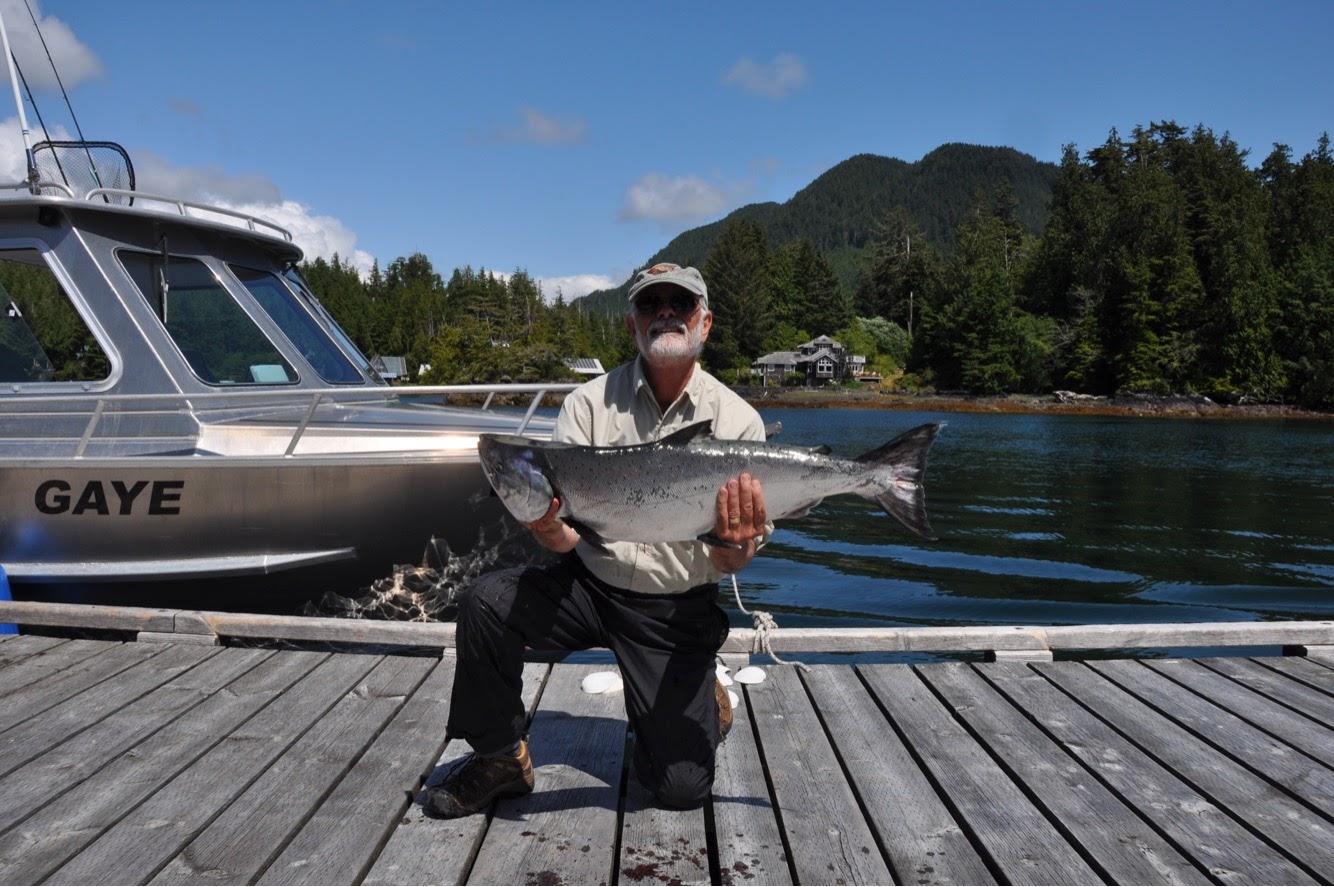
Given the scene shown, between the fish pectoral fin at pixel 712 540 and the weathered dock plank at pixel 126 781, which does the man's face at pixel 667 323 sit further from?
the weathered dock plank at pixel 126 781

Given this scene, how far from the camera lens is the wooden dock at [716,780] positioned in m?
2.91

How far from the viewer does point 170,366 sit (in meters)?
7.15

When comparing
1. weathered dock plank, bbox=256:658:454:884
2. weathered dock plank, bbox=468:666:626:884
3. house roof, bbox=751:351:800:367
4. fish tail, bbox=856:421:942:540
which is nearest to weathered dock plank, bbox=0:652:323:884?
weathered dock plank, bbox=256:658:454:884

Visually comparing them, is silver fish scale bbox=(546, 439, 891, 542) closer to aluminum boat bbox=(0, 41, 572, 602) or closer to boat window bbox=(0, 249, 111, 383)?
aluminum boat bbox=(0, 41, 572, 602)

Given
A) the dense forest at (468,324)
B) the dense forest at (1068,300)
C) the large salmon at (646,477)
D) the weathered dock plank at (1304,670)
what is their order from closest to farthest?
the large salmon at (646,477) < the weathered dock plank at (1304,670) < the dense forest at (1068,300) < the dense forest at (468,324)

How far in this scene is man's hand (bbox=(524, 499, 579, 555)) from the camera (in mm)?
3035

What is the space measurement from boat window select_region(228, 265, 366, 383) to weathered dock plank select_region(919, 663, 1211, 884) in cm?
585

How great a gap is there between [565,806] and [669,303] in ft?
5.91

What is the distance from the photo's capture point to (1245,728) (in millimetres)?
4074

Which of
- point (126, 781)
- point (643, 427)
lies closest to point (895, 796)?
point (643, 427)

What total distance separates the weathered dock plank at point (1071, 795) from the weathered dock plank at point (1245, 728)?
2.26ft

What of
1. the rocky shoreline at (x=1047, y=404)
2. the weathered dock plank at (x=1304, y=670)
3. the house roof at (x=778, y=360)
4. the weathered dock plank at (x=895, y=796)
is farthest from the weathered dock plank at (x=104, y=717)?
the house roof at (x=778, y=360)

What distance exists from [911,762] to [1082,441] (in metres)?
36.6

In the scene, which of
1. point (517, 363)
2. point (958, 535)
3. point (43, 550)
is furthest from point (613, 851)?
point (517, 363)
